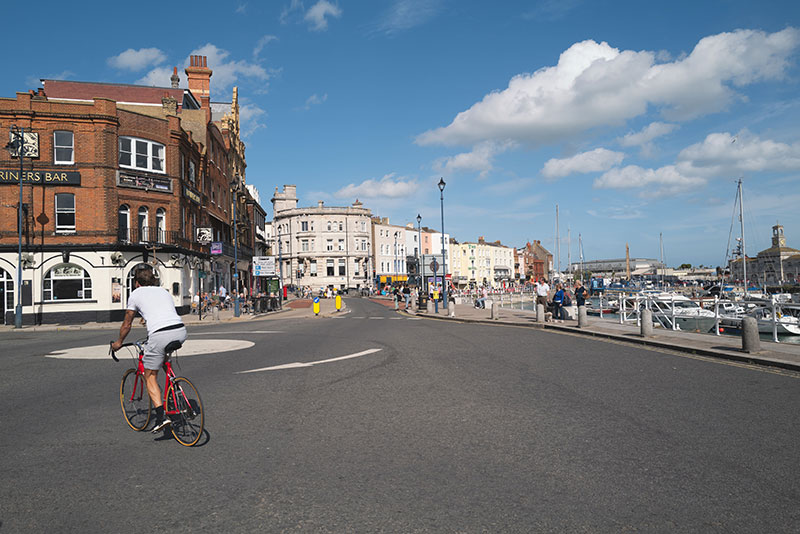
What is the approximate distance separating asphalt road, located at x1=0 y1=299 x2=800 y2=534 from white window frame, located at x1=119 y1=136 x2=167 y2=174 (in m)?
24.7

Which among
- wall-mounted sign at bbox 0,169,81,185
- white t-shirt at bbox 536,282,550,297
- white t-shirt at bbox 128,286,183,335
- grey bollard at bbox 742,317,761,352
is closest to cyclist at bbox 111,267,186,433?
white t-shirt at bbox 128,286,183,335

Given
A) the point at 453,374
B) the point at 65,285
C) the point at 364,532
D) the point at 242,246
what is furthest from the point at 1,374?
the point at 242,246

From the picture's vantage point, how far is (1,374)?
32.2ft

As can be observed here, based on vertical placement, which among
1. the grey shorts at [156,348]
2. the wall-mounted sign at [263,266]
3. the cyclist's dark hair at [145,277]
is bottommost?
the grey shorts at [156,348]

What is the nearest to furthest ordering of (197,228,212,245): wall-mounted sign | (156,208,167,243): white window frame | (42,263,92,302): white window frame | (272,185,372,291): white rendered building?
(42,263,92,302): white window frame → (156,208,167,243): white window frame → (197,228,212,245): wall-mounted sign → (272,185,372,291): white rendered building

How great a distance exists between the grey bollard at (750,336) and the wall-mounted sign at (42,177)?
30.9 metres

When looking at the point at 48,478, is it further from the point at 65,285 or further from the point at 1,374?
the point at 65,285

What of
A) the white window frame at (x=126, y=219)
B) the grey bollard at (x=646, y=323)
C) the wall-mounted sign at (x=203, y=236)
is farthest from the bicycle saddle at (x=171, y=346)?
the wall-mounted sign at (x=203, y=236)

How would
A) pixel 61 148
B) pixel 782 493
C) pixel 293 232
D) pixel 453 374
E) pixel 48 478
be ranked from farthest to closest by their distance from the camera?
pixel 293 232
pixel 61 148
pixel 453 374
pixel 48 478
pixel 782 493

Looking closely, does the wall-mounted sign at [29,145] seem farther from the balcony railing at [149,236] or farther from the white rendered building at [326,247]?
the white rendered building at [326,247]

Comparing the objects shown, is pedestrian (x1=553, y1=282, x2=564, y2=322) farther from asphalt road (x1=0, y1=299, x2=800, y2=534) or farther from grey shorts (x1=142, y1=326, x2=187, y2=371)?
grey shorts (x1=142, y1=326, x2=187, y2=371)

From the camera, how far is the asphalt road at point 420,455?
3.70 metres

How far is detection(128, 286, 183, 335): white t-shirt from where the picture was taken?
17.6 ft

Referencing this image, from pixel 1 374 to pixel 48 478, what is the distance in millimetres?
6946
